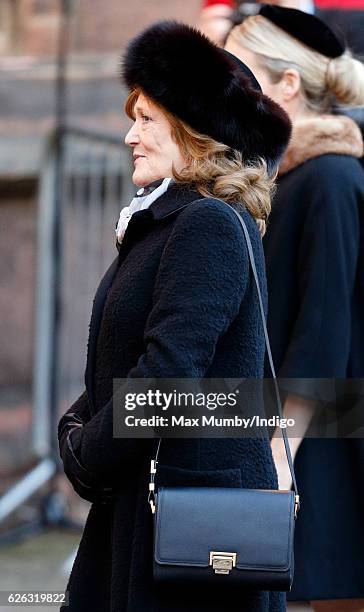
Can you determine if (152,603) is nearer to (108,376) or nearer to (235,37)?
(108,376)

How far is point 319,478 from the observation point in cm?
326

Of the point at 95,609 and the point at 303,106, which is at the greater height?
the point at 303,106

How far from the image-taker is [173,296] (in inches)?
95.0

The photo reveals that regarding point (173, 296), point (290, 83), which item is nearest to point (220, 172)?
point (173, 296)

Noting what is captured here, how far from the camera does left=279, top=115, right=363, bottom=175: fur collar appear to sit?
3.34 metres

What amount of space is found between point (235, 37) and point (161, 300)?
1.32 m

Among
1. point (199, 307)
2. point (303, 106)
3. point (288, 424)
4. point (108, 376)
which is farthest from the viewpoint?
point (303, 106)

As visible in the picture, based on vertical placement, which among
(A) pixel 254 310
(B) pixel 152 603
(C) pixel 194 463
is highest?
(A) pixel 254 310

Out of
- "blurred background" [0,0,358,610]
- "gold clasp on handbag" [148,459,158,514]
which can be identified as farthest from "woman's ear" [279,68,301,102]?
"blurred background" [0,0,358,610]

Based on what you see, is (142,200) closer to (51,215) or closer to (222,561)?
(222,561)

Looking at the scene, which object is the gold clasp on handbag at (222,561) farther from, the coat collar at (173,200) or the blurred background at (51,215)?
the blurred background at (51,215)

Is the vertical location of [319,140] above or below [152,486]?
above

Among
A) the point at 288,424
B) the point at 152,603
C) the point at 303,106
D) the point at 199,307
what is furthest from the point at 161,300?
the point at 303,106

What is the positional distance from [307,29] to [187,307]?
1.33 m
